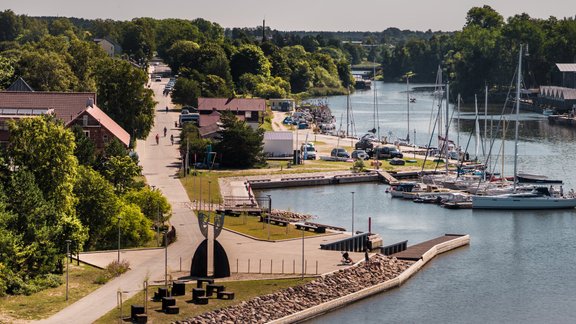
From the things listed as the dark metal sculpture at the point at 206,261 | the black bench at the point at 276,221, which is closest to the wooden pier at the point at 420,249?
the black bench at the point at 276,221

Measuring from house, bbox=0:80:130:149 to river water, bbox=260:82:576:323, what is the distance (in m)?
13.9

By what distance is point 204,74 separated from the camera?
614 ft

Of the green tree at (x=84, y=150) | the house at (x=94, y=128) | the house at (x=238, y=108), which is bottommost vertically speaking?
the green tree at (x=84, y=150)

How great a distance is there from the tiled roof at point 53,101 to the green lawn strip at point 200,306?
42.8 m

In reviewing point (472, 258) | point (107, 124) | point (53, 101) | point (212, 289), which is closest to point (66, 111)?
point (53, 101)

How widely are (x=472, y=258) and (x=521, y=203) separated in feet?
71.2

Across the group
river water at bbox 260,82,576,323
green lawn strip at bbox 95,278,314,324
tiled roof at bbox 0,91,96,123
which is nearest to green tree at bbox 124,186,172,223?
river water at bbox 260,82,576,323

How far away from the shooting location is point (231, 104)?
144500 mm

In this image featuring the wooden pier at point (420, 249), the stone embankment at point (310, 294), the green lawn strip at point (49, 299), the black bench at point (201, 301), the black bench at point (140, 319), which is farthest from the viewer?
the wooden pier at point (420, 249)

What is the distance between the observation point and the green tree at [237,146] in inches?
4656

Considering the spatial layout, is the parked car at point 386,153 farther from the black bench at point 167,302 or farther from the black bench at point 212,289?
the black bench at point 167,302

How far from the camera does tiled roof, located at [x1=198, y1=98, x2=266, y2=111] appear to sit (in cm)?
14350

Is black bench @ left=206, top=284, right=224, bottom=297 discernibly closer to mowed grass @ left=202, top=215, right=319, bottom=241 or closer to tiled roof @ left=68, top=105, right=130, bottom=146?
mowed grass @ left=202, top=215, right=319, bottom=241

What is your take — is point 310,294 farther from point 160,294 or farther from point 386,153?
Answer: point 386,153
